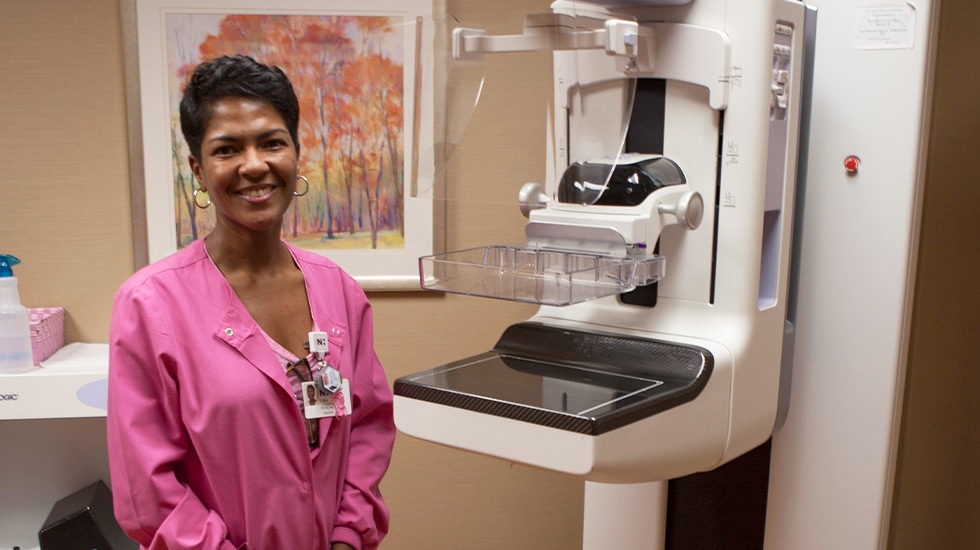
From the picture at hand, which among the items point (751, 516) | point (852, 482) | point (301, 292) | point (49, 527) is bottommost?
point (49, 527)

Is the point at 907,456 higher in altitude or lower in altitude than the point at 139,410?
lower

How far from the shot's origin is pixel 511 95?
1395 mm

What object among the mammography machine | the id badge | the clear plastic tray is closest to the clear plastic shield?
the mammography machine

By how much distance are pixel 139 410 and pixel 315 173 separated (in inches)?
43.3

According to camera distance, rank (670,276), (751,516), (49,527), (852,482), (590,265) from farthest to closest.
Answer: (49,527)
(751,516)
(852,482)
(670,276)
(590,265)

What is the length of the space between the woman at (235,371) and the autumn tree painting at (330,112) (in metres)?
0.82

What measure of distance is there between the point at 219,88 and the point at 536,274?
55cm

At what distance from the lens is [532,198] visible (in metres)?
1.37

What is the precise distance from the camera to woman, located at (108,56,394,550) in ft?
4.05

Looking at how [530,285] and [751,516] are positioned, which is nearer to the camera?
[530,285]

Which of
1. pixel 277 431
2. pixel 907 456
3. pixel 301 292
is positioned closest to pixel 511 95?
pixel 301 292

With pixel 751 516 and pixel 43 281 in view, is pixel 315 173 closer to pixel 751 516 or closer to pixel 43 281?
pixel 43 281

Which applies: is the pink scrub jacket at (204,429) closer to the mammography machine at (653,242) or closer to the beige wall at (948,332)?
the mammography machine at (653,242)

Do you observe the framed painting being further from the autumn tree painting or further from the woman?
the woman
